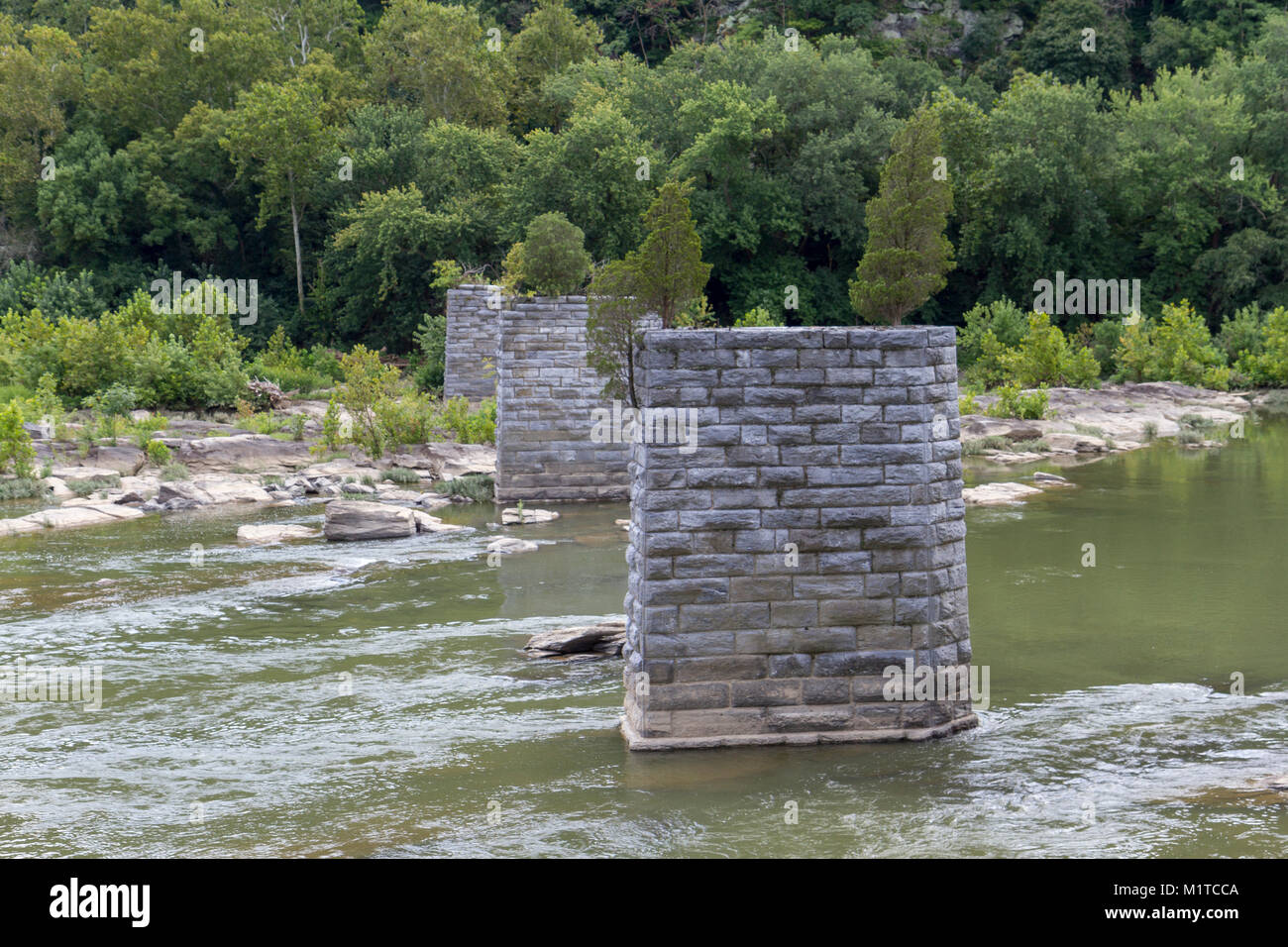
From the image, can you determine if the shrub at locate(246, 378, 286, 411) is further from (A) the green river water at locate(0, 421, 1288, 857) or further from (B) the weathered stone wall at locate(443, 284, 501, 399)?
(A) the green river water at locate(0, 421, 1288, 857)

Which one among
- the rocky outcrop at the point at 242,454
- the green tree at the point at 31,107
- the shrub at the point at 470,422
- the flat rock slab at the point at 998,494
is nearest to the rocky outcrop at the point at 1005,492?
the flat rock slab at the point at 998,494

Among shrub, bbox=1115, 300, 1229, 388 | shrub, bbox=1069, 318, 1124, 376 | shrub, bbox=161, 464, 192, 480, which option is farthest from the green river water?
shrub, bbox=1069, 318, 1124, 376

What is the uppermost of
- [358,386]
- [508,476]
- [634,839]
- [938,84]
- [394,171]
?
[938,84]

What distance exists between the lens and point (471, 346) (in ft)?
90.7

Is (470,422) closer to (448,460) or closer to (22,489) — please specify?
(448,460)

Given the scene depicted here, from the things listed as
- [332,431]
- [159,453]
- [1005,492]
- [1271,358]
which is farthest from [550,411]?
[1271,358]

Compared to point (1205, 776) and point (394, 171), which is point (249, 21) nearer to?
point (394, 171)

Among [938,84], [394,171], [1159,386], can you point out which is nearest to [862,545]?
[1159,386]

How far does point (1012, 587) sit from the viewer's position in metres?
14.1

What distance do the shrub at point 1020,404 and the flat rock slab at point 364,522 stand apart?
1630 cm

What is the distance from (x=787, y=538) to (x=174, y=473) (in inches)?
650

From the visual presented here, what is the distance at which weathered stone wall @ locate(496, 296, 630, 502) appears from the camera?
19.5m

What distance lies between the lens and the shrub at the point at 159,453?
893 inches

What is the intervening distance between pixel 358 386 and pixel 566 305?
5.74 meters
